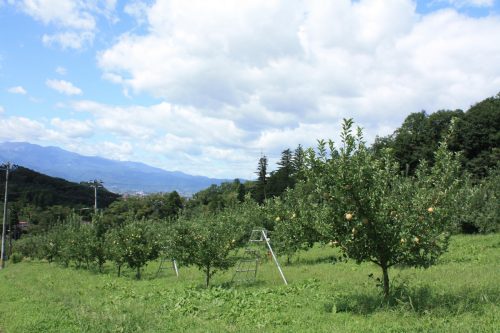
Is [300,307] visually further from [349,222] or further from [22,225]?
[22,225]

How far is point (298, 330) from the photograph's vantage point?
850 cm

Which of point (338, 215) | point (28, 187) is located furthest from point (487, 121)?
point (28, 187)

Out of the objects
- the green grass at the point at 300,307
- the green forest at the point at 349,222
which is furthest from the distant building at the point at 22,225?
the green grass at the point at 300,307

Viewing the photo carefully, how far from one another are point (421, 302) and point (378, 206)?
225cm

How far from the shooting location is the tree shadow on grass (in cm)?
873

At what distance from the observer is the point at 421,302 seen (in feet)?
30.5

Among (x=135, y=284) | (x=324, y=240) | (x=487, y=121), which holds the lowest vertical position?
(x=135, y=284)

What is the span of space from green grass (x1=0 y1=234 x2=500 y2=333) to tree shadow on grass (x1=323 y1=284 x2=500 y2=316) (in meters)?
0.02

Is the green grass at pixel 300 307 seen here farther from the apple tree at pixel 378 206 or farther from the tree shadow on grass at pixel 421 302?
the apple tree at pixel 378 206

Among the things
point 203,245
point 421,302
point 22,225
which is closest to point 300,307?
point 421,302

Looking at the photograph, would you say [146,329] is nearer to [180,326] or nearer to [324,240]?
[180,326]

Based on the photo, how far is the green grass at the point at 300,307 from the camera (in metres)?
8.48

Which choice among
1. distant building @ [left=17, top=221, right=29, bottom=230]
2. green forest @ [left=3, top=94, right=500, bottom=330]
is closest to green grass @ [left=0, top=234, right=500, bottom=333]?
green forest @ [left=3, top=94, right=500, bottom=330]

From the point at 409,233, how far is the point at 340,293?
358 centimetres
